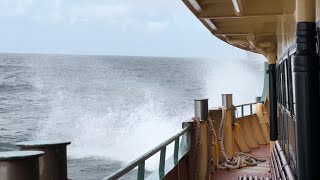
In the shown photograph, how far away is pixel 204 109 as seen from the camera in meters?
8.03

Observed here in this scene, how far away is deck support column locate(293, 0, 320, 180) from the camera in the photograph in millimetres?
2859

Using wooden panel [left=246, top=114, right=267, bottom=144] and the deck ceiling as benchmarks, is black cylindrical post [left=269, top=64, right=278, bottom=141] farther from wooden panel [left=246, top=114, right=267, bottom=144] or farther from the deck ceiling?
wooden panel [left=246, top=114, right=267, bottom=144]

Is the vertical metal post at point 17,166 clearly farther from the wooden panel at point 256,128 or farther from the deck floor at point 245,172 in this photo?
the wooden panel at point 256,128

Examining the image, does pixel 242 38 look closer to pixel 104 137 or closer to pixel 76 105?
pixel 104 137

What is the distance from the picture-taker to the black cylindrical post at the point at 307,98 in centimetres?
286

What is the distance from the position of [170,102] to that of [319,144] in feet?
210

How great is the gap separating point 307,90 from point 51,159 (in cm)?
154

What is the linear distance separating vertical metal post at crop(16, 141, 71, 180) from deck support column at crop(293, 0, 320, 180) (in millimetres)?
1450

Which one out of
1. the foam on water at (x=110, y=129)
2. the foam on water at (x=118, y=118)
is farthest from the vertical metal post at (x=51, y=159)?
the foam on water at (x=110, y=129)

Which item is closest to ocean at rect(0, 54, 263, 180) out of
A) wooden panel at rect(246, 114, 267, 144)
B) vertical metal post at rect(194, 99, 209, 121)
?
wooden panel at rect(246, 114, 267, 144)

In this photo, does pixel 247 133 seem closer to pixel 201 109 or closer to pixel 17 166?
pixel 201 109

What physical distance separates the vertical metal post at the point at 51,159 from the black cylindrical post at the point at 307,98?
4.76 feet

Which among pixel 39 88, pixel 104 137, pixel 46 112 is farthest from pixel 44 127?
pixel 39 88

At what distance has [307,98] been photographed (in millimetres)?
2863
